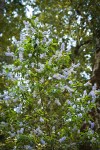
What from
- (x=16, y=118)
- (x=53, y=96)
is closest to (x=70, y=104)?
(x=53, y=96)

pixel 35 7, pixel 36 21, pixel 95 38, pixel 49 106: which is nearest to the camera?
pixel 36 21

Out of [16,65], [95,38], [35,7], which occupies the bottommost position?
[16,65]

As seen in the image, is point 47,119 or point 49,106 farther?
point 49,106

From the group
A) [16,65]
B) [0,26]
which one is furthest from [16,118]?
[0,26]

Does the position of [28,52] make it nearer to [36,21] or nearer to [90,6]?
[36,21]

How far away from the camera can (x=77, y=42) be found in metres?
12.3

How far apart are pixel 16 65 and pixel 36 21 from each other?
890mm

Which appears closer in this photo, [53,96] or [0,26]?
[53,96]

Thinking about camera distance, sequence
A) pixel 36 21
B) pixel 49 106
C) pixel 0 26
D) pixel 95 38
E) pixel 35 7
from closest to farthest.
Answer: pixel 36 21, pixel 49 106, pixel 95 38, pixel 0 26, pixel 35 7

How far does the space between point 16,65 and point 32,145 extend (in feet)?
4.85

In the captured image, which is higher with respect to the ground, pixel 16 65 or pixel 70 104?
pixel 16 65

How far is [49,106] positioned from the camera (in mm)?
5188

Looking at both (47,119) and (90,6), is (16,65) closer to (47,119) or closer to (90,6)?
(47,119)

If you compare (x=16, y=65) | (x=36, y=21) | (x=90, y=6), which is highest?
(x=90, y=6)
